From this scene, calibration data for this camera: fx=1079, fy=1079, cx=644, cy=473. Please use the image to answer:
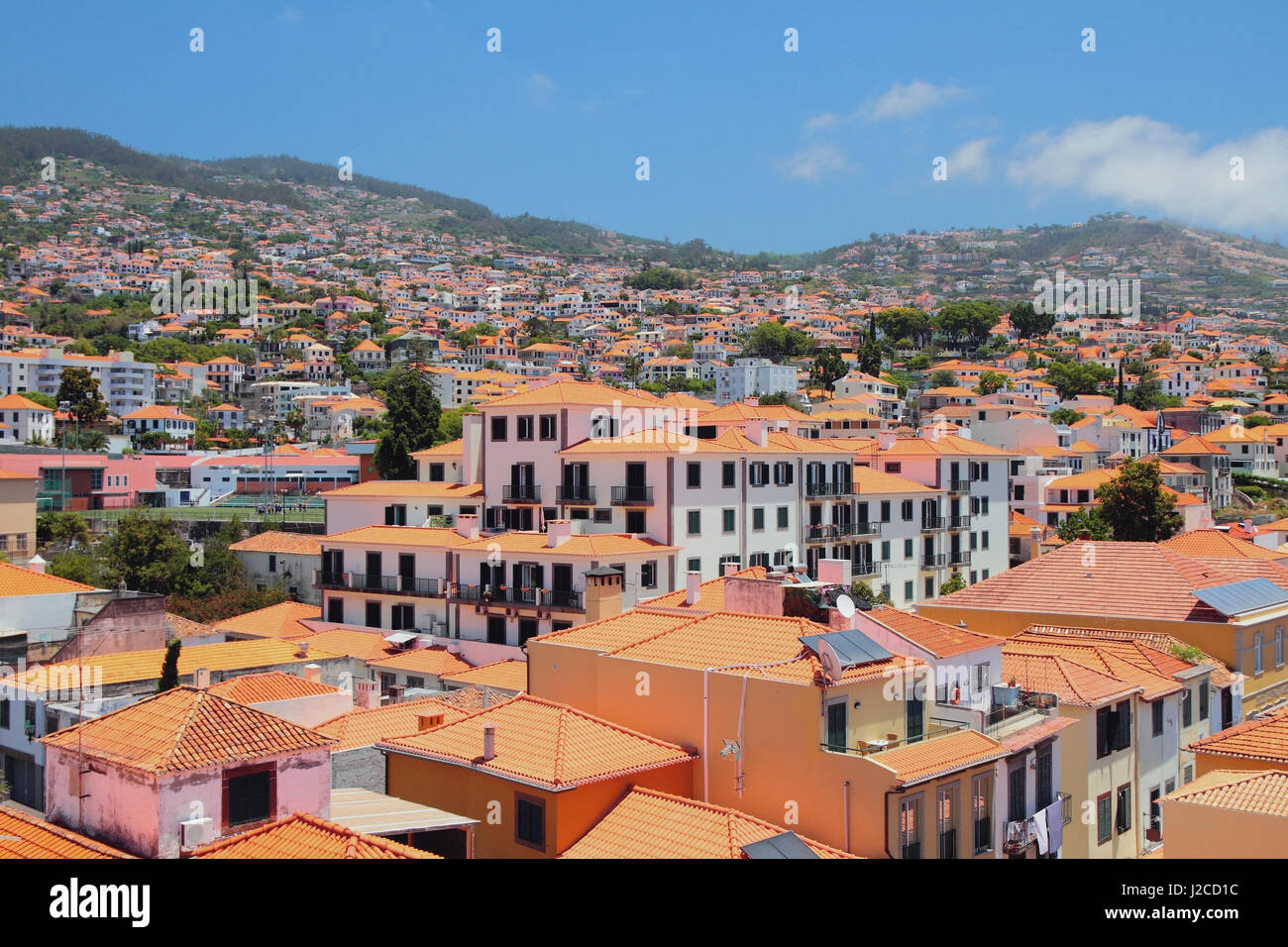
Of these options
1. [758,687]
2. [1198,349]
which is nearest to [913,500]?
[758,687]

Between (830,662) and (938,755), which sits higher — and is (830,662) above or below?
above

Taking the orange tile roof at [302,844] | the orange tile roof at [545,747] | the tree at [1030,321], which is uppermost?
A: the tree at [1030,321]

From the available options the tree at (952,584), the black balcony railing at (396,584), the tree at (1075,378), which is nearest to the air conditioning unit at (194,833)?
A: the black balcony railing at (396,584)

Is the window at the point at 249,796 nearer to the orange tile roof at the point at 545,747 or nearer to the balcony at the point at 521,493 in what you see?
the orange tile roof at the point at 545,747

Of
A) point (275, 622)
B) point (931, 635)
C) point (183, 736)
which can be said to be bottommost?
point (275, 622)

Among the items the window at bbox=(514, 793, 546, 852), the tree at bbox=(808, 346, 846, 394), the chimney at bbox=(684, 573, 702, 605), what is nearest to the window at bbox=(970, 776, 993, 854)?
the window at bbox=(514, 793, 546, 852)

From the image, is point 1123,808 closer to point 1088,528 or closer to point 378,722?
point 378,722

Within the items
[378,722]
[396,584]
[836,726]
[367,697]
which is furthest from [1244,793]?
[396,584]
